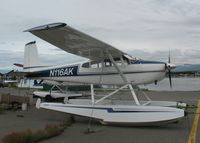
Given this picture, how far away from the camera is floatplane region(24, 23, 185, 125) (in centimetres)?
1005

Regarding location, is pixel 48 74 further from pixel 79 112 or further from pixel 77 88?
pixel 77 88

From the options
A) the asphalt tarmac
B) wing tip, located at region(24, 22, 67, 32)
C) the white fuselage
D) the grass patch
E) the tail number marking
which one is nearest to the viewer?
the grass patch

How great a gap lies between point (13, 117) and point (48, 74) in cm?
267

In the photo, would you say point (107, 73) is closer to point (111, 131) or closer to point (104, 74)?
point (104, 74)

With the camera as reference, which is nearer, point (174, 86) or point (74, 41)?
point (74, 41)

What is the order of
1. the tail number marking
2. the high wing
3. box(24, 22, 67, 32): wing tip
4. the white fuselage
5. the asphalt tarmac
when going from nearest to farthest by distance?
the asphalt tarmac → box(24, 22, 67, 32): wing tip → the high wing → the white fuselage → the tail number marking

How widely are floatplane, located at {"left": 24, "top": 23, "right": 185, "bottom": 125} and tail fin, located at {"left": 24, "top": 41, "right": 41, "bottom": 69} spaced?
331 cm

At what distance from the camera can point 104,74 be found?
1265cm

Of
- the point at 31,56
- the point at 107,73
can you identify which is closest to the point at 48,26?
the point at 107,73

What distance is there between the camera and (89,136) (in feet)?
28.0

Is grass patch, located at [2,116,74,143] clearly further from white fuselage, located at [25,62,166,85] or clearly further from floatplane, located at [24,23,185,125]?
white fuselage, located at [25,62,166,85]

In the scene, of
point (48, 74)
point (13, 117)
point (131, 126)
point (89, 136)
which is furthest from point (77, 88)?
point (89, 136)

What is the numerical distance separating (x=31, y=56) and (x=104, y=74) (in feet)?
23.6

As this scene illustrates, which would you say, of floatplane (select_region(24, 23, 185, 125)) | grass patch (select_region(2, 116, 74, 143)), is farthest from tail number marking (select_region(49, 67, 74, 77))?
grass patch (select_region(2, 116, 74, 143))
